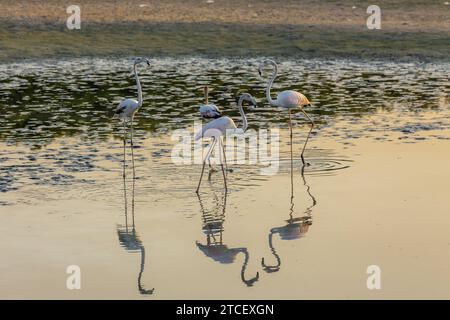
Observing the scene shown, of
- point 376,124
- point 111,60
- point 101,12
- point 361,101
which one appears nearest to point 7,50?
point 111,60

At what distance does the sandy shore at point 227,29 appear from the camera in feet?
85.4

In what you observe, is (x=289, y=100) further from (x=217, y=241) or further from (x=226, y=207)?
(x=217, y=241)

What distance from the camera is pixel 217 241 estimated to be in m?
10.0

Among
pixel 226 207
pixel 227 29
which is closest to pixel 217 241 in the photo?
pixel 226 207

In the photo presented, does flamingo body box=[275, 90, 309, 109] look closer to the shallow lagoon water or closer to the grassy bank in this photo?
the shallow lagoon water

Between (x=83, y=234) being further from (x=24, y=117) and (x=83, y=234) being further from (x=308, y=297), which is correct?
(x=24, y=117)

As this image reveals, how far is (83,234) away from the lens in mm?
10195

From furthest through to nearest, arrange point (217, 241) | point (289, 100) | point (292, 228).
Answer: point (289, 100) → point (292, 228) → point (217, 241)

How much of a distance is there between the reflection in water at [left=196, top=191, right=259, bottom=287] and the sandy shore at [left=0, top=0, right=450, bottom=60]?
48.9 feet

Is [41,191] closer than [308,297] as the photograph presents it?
No

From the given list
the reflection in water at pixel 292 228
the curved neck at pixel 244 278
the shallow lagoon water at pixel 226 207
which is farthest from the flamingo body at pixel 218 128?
the curved neck at pixel 244 278

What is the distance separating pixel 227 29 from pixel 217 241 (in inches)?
718

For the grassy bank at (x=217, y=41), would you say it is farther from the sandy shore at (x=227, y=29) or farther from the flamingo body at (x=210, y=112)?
the flamingo body at (x=210, y=112)
